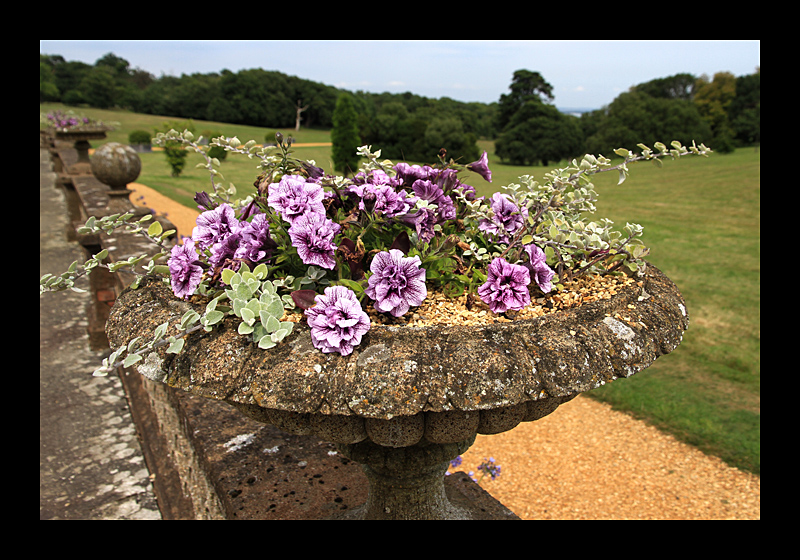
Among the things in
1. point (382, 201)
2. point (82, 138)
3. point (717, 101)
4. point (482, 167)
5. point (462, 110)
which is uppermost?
point (462, 110)

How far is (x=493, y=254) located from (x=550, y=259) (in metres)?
0.19

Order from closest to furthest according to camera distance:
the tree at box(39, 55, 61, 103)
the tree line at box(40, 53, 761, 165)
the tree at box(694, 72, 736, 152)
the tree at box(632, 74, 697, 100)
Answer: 1. the tree line at box(40, 53, 761, 165)
2. the tree at box(694, 72, 736, 152)
3. the tree at box(39, 55, 61, 103)
4. the tree at box(632, 74, 697, 100)

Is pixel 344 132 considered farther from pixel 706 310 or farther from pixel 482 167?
pixel 482 167

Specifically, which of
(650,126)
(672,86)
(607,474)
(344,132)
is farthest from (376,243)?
(672,86)

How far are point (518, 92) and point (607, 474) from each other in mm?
46085

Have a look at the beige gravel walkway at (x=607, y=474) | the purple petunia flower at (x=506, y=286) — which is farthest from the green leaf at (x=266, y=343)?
the beige gravel walkway at (x=607, y=474)

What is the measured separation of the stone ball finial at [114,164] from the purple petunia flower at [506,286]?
16.7 feet

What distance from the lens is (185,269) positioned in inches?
64.2

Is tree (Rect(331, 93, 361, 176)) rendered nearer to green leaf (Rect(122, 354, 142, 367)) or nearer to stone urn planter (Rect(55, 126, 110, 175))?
stone urn planter (Rect(55, 126, 110, 175))

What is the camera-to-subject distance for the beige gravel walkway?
3.53 meters

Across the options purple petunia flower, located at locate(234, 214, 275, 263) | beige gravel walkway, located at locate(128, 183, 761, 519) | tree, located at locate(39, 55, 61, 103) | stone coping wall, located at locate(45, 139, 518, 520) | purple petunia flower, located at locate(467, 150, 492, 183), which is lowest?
beige gravel walkway, located at locate(128, 183, 761, 519)

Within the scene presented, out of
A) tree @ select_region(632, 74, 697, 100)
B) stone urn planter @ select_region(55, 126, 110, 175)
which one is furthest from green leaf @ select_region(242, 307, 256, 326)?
tree @ select_region(632, 74, 697, 100)

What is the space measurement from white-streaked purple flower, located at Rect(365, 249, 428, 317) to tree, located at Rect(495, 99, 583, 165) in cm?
3704

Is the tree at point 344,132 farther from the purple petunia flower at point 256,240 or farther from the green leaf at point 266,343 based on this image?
the green leaf at point 266,343
